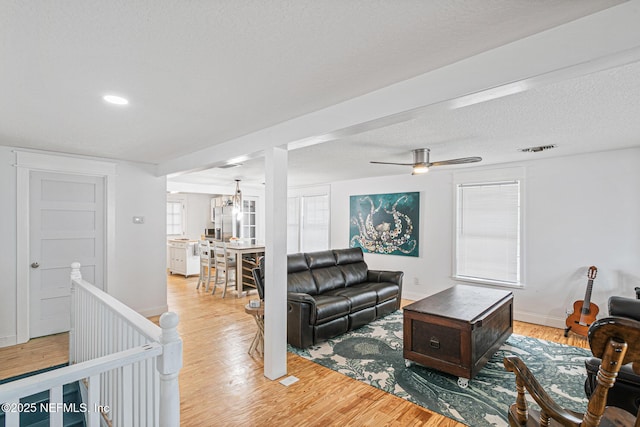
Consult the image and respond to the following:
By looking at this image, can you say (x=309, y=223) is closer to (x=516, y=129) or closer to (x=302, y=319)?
(x=302, y=319)

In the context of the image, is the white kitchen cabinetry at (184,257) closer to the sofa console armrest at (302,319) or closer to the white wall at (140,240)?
the white wall at (140,240)

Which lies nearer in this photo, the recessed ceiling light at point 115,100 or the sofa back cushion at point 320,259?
the recessed ceiling light at point 115,100

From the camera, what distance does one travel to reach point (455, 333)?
2814mm

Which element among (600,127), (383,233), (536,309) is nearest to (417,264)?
(383,233)

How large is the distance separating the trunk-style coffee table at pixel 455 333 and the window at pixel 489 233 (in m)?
1.52

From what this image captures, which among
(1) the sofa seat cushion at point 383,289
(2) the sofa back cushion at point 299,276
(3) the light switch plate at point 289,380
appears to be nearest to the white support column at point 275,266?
(3) the light switch plate at point 289,380

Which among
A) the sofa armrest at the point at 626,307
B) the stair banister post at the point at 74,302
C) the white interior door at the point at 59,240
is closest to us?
the sofa armrest at the point at 626,307

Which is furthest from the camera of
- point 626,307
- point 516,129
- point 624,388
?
point 516,129

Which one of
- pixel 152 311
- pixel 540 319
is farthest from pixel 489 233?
pixel 152 311

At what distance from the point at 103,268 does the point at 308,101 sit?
3.91 m

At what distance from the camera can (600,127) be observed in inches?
118

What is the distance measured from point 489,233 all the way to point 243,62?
14.9ft

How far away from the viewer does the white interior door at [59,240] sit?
395cm

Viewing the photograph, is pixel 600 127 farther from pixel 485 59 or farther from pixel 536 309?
pixel 536 309
